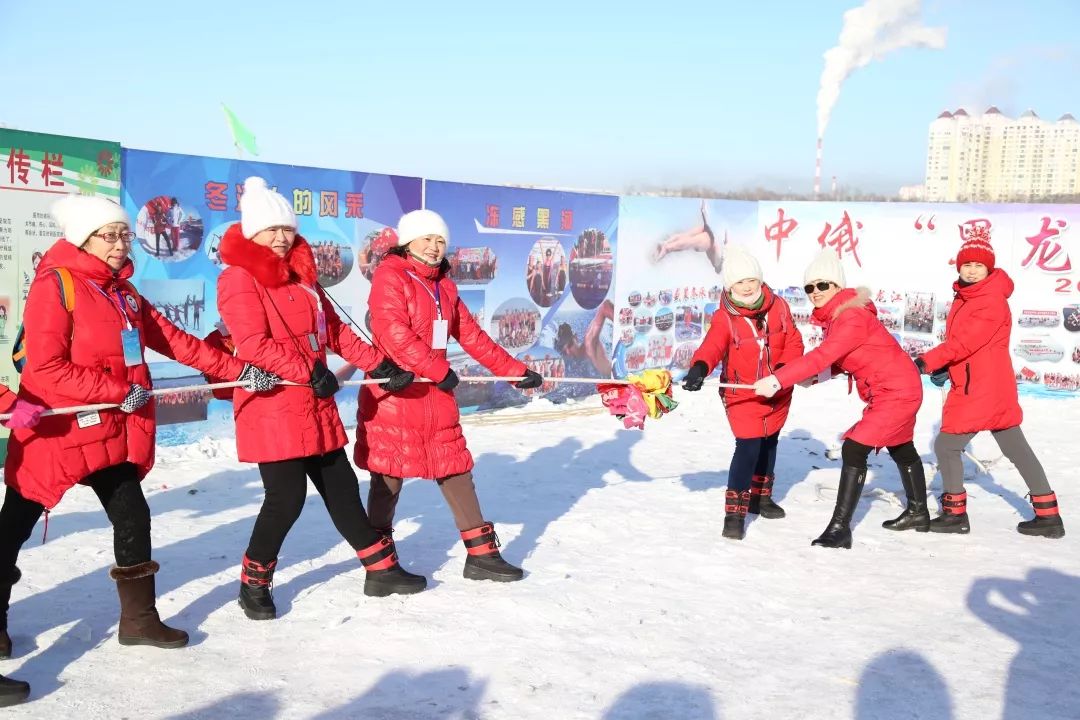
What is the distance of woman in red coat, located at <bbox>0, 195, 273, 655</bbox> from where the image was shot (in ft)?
11.7

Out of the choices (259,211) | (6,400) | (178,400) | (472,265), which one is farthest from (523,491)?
(6,400)

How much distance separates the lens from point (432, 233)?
15.3 ft

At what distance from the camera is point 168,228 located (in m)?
7.71

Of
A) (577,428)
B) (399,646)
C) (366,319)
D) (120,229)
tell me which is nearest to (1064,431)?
(577,428)

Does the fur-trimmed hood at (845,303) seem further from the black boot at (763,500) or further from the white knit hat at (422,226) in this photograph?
the white knit hat at (422,226)

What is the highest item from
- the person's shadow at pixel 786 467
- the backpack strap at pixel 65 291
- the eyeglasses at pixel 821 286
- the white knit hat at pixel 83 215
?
the white knit hat at pixel 83 215

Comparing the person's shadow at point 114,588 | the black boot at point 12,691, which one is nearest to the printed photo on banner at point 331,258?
the person's shadow at point 114,588

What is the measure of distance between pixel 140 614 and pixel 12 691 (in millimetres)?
564

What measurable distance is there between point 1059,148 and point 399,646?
49.0m

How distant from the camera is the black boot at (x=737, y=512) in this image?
5684 mm

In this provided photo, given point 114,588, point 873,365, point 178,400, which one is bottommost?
point 114,588

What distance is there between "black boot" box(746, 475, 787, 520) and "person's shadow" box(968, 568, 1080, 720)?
147cm

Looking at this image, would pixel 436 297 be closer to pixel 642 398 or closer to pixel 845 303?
pixel 642 398

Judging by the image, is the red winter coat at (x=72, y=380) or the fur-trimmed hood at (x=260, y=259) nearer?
the red winter coat at (x=72, y=380)
